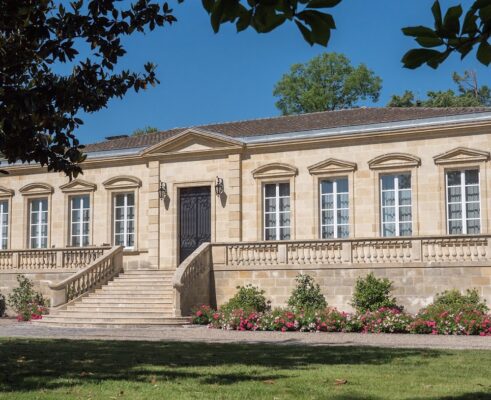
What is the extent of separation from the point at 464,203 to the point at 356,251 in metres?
3.66

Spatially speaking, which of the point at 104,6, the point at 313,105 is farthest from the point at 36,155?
the point at 313,105

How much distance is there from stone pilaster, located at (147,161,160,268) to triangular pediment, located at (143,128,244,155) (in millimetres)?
616

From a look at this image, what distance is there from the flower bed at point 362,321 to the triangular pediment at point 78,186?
31.9 ft

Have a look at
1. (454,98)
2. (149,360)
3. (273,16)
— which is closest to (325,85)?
(454,98)

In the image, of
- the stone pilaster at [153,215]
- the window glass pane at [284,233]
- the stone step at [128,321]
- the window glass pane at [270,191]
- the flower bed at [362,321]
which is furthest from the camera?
the stone pilaster at [153,215]

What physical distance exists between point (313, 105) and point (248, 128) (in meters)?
19.9

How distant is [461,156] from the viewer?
74.9 feet

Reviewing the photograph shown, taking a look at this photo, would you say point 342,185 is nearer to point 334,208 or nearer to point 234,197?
point 334,208

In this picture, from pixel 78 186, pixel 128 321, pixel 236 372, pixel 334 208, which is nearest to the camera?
pixel 236 372

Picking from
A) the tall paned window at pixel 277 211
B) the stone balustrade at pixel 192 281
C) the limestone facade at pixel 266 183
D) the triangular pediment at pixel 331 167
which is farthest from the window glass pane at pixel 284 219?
the stone balustrade at pixel 192 281

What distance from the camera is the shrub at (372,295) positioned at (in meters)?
20.8

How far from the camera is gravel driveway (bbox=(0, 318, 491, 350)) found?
15328 mm

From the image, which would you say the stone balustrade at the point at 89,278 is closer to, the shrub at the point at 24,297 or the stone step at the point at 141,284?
the stone step at the point at 141,284

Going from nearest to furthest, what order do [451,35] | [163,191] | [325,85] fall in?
[451,35]
[163,191]
[325,85]
